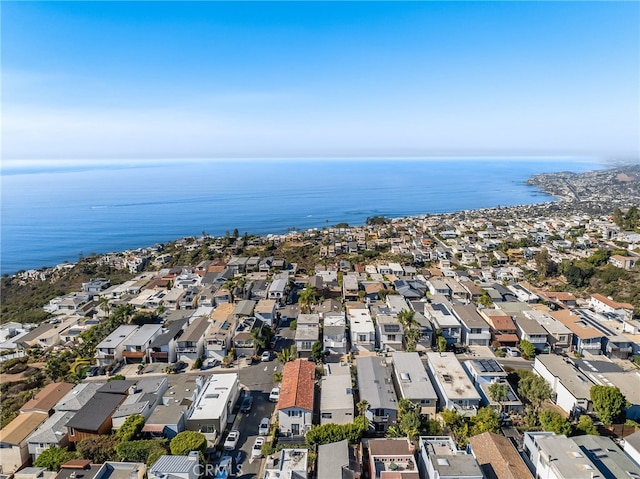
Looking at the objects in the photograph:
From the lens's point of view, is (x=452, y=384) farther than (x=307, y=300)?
No

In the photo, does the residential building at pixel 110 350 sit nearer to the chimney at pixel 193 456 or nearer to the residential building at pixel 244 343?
the residential building at pixel 244 343

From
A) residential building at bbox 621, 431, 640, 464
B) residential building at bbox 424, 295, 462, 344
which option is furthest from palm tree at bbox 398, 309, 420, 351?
residential building at bbox 621, 431, 640, 464

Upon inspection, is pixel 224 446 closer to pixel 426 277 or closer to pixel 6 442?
pixel 6 442

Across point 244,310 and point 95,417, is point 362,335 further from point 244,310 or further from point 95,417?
point 95,417

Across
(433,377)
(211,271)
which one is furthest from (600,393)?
(211,271)

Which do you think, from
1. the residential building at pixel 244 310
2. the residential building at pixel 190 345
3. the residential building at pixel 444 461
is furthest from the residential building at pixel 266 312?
the residential building at pixel 444 461

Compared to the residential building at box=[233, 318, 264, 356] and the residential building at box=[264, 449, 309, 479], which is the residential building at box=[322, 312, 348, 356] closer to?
the residential building at box=[233, 318, 264, 356]

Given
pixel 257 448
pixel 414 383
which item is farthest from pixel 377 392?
pixel 257 448
